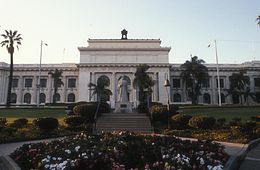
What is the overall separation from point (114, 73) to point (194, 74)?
1861cm

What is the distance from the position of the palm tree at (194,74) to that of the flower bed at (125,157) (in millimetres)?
53835

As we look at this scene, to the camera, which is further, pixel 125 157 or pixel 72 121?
pixel 72 121

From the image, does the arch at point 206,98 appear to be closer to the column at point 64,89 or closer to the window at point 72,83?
the window at point 72,83

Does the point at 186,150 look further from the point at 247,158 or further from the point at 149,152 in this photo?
the point at 247,158

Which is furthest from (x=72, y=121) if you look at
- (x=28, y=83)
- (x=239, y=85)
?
(x=28, y=83)

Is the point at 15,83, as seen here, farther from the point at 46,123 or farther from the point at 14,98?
the point at 46,123

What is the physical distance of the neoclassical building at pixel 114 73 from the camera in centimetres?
6700

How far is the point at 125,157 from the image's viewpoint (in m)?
8.52

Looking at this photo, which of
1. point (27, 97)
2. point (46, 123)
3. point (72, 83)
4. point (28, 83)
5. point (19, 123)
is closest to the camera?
point (46, 123)

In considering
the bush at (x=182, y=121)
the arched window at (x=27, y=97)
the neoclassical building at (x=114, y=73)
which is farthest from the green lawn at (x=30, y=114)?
the arched window at (x=27, y=97)

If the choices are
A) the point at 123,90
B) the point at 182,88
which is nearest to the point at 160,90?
the point at 182,88

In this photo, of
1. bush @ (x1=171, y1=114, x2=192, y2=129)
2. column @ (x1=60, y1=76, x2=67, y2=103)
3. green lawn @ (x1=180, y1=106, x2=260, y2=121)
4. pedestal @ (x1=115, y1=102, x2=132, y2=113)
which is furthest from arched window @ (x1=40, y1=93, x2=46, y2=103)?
bush @ (x1=171, y1=114, x2=192, y2=129)

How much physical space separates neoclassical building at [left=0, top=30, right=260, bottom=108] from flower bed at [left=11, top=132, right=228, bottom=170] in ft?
171

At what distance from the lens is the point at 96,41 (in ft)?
223
